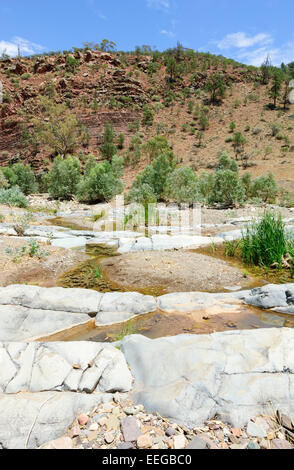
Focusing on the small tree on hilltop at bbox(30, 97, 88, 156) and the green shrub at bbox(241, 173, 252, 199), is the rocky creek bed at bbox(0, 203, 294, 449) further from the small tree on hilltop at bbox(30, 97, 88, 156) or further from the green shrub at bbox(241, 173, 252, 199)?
the small tree on hilltop at bbox(30, 97, 88, 156)

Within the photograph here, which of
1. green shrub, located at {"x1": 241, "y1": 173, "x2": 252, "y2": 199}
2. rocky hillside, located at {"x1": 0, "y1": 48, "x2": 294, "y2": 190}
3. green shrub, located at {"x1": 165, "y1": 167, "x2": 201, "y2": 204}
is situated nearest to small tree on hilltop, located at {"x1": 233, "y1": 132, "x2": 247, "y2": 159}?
rocky hillside, located at {"x1": 0, "y1": 48, "x2": 294, "y2": 190}

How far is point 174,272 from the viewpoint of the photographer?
4.98 meters

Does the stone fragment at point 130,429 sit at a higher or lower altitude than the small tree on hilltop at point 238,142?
lower

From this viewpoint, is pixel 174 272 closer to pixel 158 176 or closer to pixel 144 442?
pixel 144 442

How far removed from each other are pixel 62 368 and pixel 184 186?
1230 cm

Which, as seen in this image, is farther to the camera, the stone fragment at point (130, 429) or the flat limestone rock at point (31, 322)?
the flat limestone rock at point (31, 322)

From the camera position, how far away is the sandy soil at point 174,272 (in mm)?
4625

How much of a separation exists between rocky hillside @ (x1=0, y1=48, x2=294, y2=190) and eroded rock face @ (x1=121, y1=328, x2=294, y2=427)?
23121mm

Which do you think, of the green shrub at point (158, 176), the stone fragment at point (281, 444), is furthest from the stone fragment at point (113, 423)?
the green shrub at point (158, 176)

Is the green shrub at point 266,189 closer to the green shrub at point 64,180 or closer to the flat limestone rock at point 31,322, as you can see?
the green shrub at point 64,180

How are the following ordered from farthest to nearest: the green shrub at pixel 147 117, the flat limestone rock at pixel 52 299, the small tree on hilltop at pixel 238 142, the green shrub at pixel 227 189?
1. the green shrub at pixel 147 117
2. the small tree on hilltop at pixel 238 142
3. the green shrub at pixel 227 189
4. the flat limestone rock at pixel 52 299

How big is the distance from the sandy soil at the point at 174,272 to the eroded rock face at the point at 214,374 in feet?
6.56

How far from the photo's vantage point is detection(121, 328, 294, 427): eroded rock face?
6.04ft

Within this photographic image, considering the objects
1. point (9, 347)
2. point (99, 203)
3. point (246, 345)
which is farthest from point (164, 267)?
point (99, 203)
